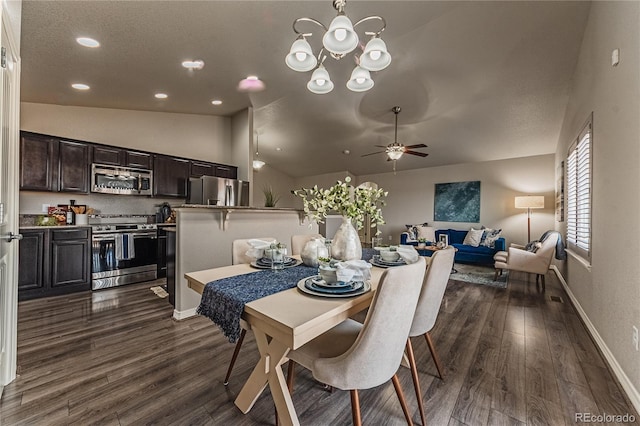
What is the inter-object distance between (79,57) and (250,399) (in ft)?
11.4

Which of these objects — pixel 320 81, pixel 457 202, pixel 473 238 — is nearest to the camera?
pixel 320 81

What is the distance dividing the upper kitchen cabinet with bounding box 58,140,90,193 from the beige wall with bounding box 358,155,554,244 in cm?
693

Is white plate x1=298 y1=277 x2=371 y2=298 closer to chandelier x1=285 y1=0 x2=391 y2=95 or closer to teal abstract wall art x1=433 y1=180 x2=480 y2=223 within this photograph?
chandelier x1=285 y1=0 x2=391 y2=95

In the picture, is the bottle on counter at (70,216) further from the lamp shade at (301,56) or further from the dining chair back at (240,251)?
the lamp shade at (301,56)

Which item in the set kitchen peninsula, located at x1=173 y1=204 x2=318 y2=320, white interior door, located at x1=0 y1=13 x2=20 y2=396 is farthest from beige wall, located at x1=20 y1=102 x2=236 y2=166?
white interior door, located at x1=0 y1=13 x2=20 y2=396

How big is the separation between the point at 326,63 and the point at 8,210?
3.15 meters

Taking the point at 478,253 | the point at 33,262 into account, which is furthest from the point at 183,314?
the point at 478,253

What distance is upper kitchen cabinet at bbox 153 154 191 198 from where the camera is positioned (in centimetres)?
448

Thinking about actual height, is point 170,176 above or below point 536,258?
above

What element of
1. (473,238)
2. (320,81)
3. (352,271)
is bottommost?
(473,238)

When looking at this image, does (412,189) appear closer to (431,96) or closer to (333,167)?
(333,167)

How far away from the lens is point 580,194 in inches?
119

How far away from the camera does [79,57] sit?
2.63 m

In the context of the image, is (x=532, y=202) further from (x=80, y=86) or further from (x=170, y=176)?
(x=80, y=86)
